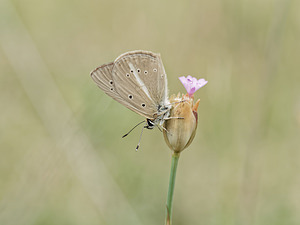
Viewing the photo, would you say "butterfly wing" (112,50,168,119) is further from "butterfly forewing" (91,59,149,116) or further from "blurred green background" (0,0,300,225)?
"blurred green background" (0,0,300,225)

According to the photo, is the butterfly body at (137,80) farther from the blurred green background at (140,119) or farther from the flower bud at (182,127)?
the blurred green background at (140,119)

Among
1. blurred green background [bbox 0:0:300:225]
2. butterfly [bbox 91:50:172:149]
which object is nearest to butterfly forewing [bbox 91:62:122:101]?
butterfly [bbox 91:50:172:149]

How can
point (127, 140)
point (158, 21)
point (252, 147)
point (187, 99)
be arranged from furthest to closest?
point (158, 21) → point (127, 140) → point (252, 147) → point (187, 99)

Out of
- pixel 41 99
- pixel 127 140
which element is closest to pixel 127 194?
pixel 127 140

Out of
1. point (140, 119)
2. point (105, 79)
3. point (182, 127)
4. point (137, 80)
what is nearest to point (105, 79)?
point (105, 79)

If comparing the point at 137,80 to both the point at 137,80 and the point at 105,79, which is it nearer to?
the point at 137,80

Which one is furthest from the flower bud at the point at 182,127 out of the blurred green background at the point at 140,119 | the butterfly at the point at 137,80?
the blurred green background at the point at 140,119

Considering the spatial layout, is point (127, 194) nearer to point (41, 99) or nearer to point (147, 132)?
point (147, 132)
